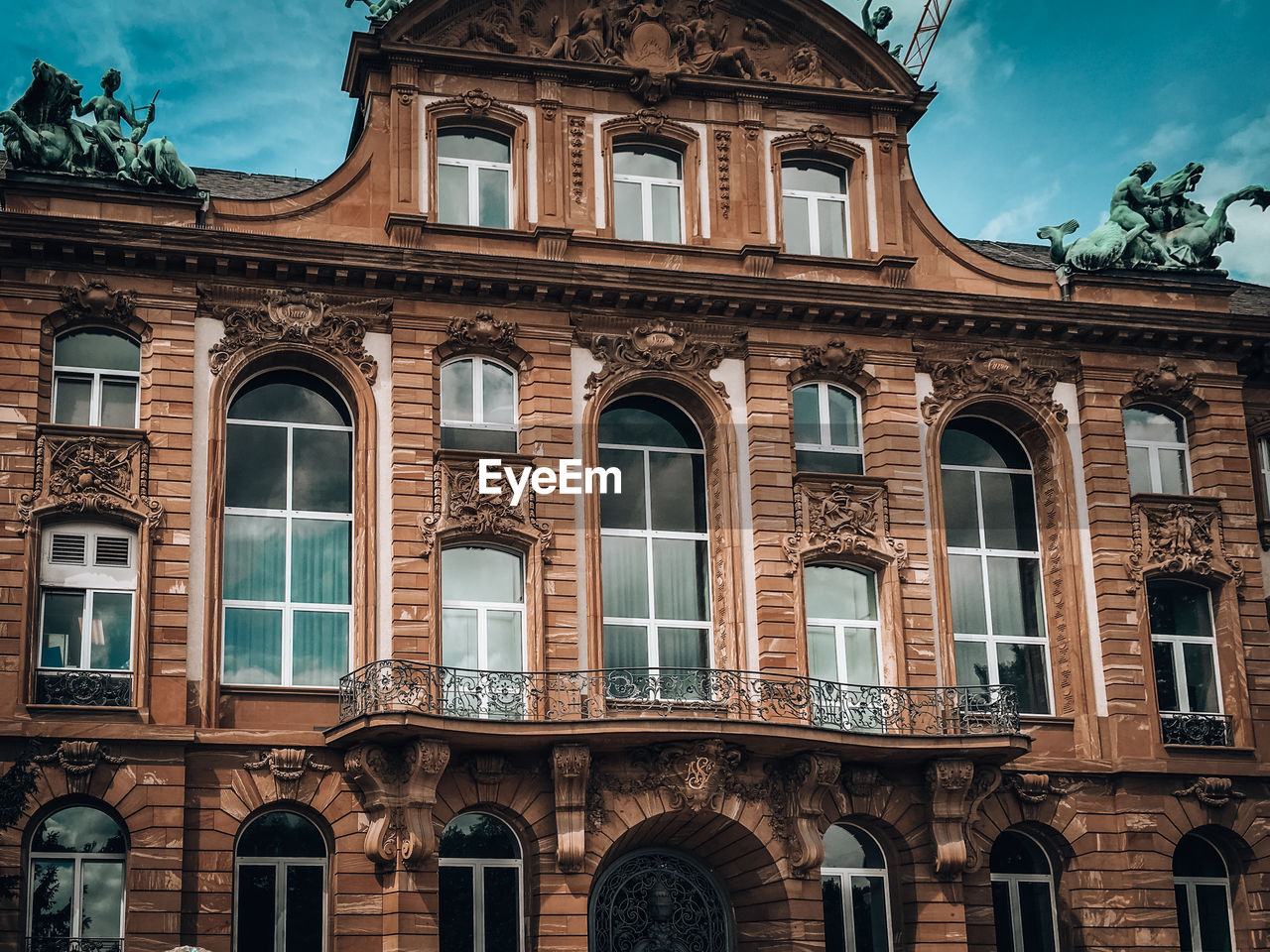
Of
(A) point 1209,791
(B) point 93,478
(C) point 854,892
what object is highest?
(B) point 93,478

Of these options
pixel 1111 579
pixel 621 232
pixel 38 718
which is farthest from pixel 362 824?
pixel 1111 579

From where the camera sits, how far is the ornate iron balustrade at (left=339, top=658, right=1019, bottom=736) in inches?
1157

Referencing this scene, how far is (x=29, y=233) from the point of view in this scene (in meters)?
30.4

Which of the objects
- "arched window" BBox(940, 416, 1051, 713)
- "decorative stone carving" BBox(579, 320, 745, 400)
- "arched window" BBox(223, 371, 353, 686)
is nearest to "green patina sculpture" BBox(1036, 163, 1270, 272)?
"arched window" BBox(940, 416, 1051, 713)

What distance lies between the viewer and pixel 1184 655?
34.2m

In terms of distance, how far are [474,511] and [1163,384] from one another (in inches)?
495

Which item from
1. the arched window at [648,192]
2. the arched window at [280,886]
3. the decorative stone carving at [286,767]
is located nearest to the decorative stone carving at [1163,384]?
the arched window at [648,192]

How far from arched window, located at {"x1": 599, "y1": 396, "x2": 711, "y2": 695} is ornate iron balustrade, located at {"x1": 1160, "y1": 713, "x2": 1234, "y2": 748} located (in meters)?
7.90

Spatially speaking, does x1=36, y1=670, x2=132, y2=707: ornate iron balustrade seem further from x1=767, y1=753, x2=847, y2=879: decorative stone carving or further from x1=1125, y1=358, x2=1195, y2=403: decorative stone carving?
x1=1125, y1=358, x2=1195, y2=403: decorative stone carving

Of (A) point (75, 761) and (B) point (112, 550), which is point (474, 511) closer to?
(B) point (112, 550)

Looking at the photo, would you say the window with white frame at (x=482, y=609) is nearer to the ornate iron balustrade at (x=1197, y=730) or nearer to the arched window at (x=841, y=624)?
the arched window at (x=841, y=624)

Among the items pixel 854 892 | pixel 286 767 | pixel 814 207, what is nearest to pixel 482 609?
pixel 286 767

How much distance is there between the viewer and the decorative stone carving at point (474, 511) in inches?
1222

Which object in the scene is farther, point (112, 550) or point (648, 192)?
point (648, 192)
